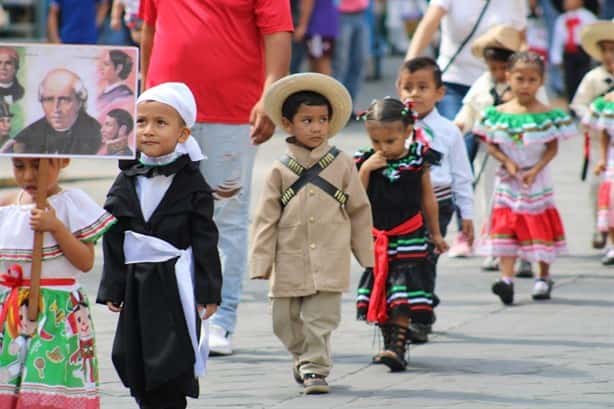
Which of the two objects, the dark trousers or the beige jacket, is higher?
the dark trousers

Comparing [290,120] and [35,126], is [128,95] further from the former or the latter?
[290,120]

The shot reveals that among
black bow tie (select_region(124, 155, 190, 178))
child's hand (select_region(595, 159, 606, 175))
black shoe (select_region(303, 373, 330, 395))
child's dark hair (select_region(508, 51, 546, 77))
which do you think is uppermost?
child's dark hair (select_region(508, 51, 546, 77))

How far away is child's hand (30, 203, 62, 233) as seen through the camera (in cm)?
564

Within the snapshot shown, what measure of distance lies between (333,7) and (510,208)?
9.40 m

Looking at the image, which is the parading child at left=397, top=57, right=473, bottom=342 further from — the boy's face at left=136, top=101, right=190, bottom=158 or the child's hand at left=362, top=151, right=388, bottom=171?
the boy's face at left=136, top=101, right=190, bottom=158

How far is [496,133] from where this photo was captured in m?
9.91

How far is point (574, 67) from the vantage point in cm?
1923

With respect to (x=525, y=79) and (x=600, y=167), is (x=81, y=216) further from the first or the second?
(x=600, y=167)

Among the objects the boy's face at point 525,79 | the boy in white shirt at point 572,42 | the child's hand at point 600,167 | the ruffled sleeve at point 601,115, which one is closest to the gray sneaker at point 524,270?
the child's hand at point 600,167

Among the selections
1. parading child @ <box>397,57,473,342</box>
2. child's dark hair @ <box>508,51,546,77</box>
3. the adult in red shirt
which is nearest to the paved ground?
parading child @ <box>397,57,473,342</box>

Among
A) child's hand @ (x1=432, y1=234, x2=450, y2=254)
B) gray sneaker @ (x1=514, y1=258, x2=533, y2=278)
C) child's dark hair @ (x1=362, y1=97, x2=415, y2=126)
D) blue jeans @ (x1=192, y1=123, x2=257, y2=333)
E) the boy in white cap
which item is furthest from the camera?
gray sneaker @ (x1=514, y1=258, x2=533, y2=278)

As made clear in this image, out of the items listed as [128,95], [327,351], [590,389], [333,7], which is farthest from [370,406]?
[333,7]

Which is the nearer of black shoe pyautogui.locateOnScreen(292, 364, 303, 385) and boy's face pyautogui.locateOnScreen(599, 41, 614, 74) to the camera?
black shoe pyautogui.locateOnScreen(292, 364, 303, 385)

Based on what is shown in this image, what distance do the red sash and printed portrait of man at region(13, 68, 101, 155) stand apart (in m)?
A: 2.30
